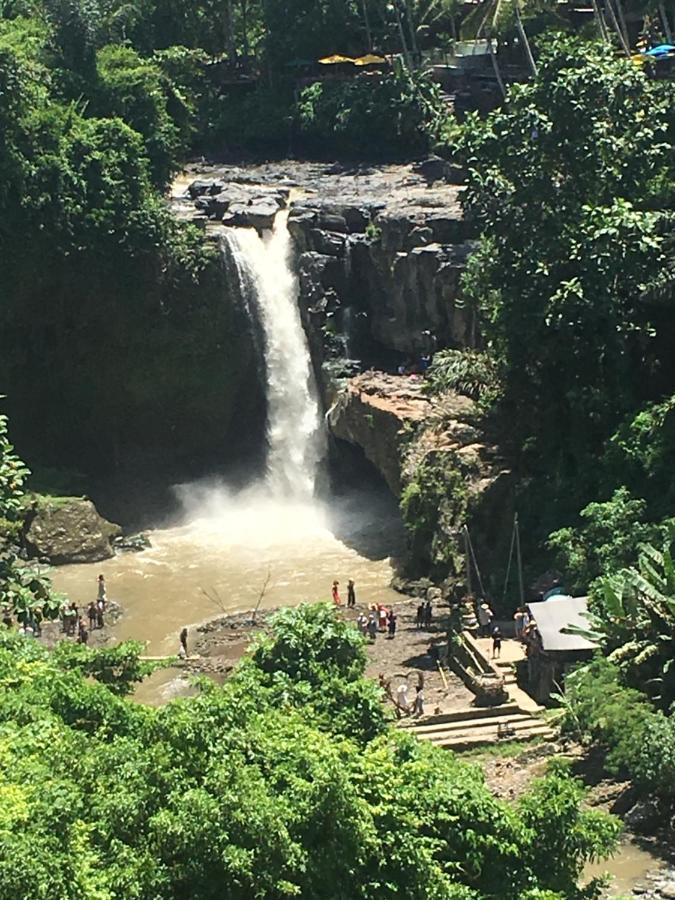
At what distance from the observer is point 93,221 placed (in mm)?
52312

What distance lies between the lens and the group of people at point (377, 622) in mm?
39594

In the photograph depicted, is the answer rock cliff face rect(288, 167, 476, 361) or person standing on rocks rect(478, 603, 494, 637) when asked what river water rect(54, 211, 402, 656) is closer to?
rock cliff face rect(288, 167, 476, 361)

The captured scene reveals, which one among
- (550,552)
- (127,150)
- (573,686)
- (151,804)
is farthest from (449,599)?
(151,804)

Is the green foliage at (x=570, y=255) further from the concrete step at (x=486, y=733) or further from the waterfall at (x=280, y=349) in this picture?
the waterfall at (x=280, y=349)

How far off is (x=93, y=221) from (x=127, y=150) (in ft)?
9.98

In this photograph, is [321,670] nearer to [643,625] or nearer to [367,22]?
[643,625]

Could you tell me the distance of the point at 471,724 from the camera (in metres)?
32.8

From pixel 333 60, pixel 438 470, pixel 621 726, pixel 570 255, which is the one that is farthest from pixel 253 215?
pixel 621 726

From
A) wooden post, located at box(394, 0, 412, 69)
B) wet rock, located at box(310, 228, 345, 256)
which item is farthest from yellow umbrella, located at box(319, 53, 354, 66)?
wet rock, located at box(310, 228, 345, 256)

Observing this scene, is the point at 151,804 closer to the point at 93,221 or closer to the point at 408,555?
the point at 408,555

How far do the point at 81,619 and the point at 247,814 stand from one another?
80.6ft

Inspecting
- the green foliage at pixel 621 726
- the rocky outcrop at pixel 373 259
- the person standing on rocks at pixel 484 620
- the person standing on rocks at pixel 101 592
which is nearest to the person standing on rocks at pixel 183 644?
the person standing on rocks at pixel 101 592

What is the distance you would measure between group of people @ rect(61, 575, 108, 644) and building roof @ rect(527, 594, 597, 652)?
11954 millimetres

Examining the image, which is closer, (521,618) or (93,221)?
(521,618)
